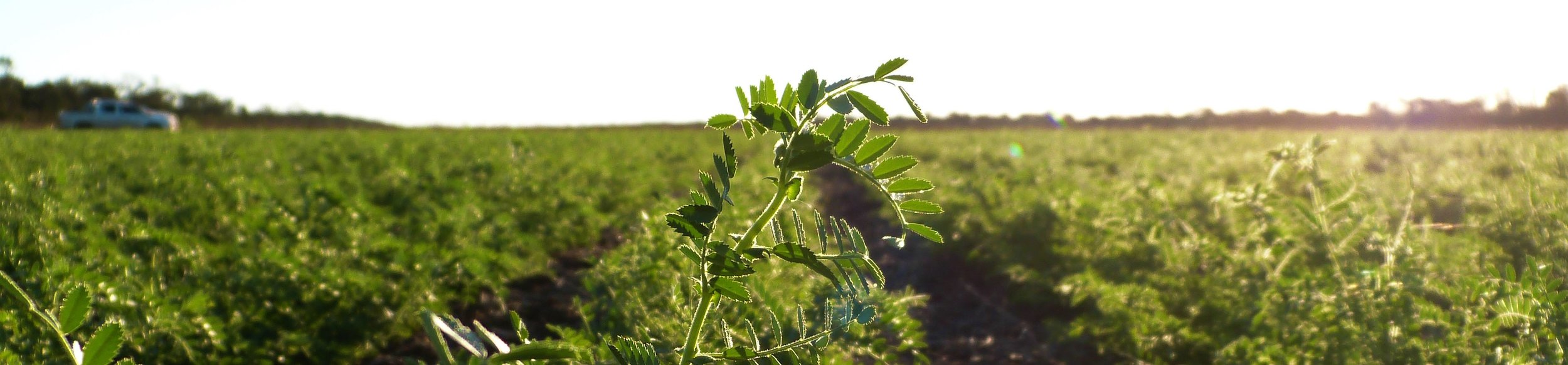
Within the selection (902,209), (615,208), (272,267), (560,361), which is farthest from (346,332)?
(615,208)

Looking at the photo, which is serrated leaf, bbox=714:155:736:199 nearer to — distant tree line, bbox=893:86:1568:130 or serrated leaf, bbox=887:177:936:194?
serrated leaf, bbox=887:177:936:194

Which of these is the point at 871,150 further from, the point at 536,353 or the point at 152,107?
the point at 152,107

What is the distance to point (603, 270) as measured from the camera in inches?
128

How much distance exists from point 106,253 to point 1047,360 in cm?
407

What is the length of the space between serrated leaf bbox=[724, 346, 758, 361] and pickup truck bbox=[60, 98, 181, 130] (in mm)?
34284

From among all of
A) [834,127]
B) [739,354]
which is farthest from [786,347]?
[834,127]

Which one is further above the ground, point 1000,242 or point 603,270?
point 603,270

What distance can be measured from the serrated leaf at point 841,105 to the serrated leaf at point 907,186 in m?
0.10

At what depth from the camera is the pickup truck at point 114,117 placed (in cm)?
2911

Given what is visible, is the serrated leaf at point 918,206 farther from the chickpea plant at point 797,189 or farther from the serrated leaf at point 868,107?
the serrated leaf at point 868,107

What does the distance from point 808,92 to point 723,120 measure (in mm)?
98

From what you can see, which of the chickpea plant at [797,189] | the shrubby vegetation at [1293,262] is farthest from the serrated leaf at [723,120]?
the shrubby vegetation at [1293,262]

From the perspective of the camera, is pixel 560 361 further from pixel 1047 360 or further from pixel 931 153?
pixel 931 153

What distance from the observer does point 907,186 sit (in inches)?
36.7
